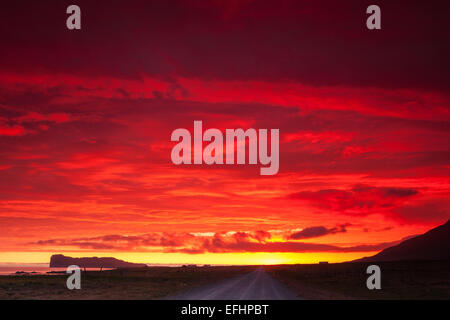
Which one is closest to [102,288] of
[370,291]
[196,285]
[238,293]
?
[196,285]

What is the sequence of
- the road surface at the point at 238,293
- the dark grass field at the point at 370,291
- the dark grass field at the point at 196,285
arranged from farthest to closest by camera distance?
the dark grass field at the point at 196,285
the dark grass field at the point at 370,291
the road surface at the point at 238,293

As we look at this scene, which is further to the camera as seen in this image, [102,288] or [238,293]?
[102,288]

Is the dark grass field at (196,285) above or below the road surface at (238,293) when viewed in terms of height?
below

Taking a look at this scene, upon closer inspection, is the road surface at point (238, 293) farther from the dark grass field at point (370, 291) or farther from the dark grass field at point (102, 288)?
the dark grass field at point (102, 288)

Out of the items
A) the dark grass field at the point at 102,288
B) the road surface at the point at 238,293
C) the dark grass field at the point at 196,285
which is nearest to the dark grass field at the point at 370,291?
the dark grass field at the point at 196,285

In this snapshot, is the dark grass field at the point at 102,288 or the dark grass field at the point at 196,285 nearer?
the dark grass field at the point at 196,285

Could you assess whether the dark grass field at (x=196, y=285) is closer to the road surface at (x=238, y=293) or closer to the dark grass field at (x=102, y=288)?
the dark grass field at (x=102, y=288)

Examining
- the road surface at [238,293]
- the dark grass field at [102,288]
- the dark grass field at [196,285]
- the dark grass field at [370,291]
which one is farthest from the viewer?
the dark grass field at [102,288]

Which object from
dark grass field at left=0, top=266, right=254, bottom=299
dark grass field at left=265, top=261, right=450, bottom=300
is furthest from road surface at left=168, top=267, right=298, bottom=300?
dark grass field at left=0, top=266, right=254, bottom=299

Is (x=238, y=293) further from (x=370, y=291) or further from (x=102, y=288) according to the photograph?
(x=102, y=288)

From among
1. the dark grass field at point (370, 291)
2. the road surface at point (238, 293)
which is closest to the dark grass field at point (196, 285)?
the dark grass field at point (370, 291)
